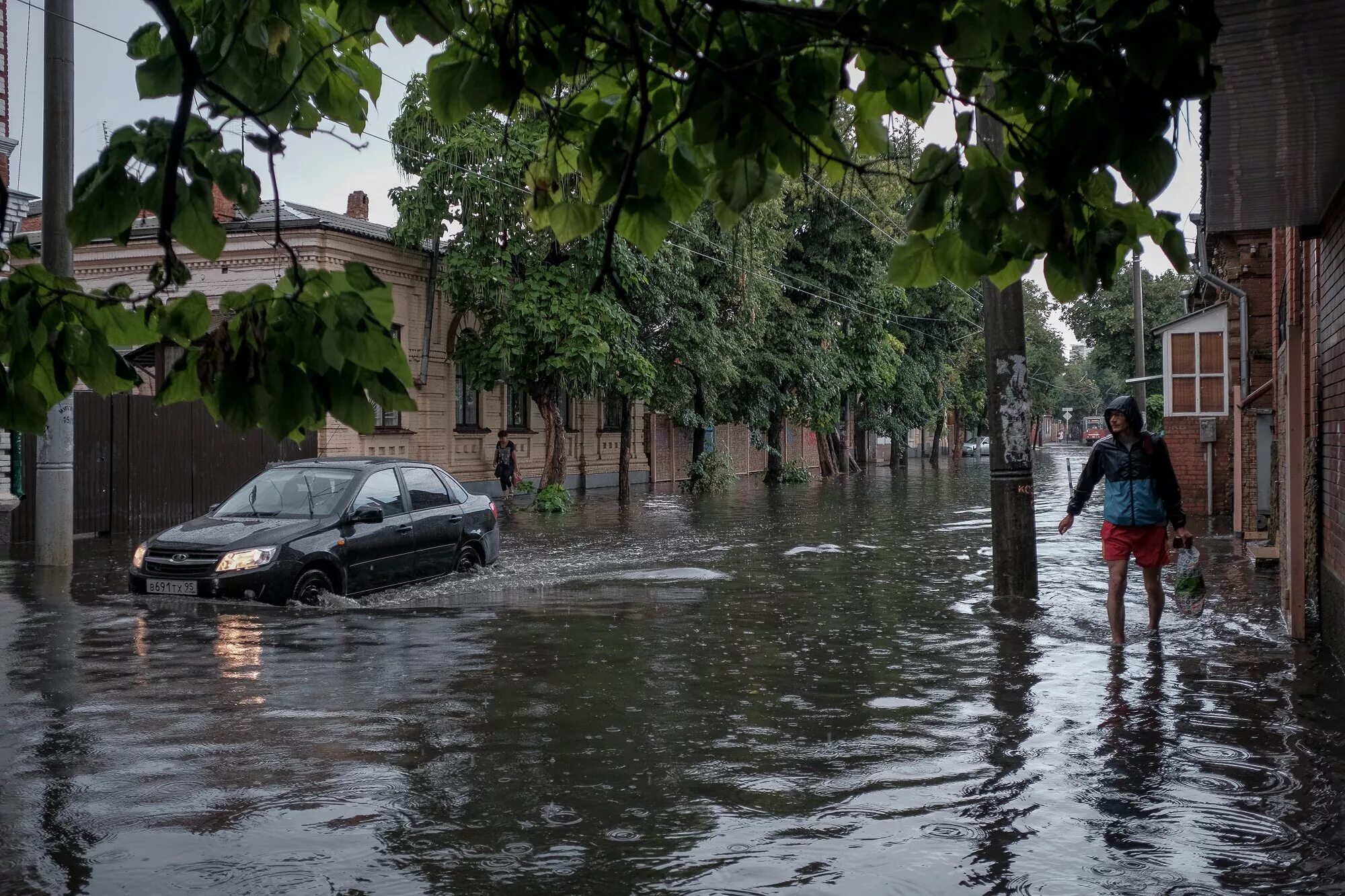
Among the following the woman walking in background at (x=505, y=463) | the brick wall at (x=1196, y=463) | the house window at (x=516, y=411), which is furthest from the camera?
the house window at (x=516, y=411)

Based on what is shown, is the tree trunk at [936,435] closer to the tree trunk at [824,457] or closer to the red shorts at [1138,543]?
the tree trunk at [824,457]

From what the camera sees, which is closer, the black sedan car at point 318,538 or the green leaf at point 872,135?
the green leaf at point 872,135

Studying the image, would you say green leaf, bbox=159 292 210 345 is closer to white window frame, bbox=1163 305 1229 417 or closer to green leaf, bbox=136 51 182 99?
green leaf, bbox=136 51 182 99

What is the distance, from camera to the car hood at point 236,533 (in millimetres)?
11750

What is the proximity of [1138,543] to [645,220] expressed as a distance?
692 centimetres

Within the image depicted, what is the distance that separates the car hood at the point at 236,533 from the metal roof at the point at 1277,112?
26.8ft

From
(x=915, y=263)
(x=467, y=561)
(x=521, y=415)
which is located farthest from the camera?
(x=521, y=415)

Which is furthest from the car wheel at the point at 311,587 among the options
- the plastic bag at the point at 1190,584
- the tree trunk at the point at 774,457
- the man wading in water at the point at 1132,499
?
the tree trunk at the point at 774,457

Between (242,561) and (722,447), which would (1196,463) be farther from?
(722,447)

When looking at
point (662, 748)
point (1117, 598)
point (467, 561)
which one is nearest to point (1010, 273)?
point (662, 748)

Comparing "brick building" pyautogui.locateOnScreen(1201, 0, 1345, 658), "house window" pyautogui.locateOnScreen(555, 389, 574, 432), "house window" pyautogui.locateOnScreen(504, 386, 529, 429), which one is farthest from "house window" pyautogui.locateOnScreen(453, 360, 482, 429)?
"brick building" pyautogui.locateOnScreen(1201, 0, 1345, 658)

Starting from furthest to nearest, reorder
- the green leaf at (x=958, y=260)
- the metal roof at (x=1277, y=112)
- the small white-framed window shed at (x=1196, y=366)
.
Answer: the small white-framed window shed at (x=1196, y=366), the metal roof at (x=1277, y=112), the green leaf at (x=958, y=260)

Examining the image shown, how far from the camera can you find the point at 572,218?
4383 millimetres

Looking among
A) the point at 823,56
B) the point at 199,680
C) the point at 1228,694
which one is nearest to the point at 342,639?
the point at 199,680
